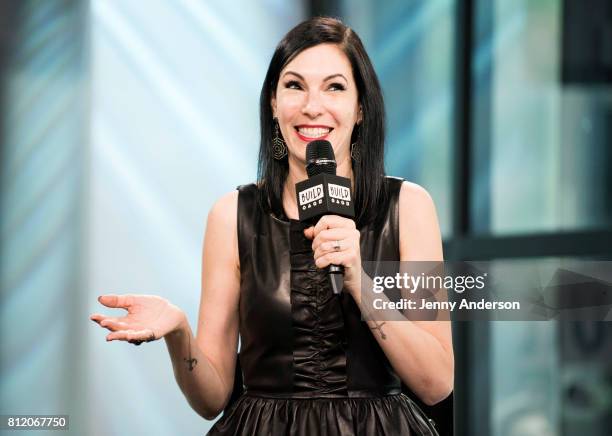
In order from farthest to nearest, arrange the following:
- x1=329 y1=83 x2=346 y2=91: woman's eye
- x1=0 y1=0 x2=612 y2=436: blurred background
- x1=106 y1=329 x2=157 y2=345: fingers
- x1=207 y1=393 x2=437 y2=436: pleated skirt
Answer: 1. x1=0 y1=0 x2=612 y2=436: blurred background
2. x1=329 y1=83 x2=346 y2=91: woman's eye
3. x1=207 y1=393 x2=437 y2=436: pleated skirt
4. x1=106 y1=329 x2=157 y2=345: fingers

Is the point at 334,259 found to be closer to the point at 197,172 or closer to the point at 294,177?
the point at 294,177

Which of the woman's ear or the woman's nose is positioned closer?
the woman's nose

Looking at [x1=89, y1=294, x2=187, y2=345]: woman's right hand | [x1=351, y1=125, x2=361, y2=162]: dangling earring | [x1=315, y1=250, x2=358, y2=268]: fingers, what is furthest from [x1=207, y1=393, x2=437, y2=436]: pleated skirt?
[x1=351, y1=125, x2=361, y2=162]: dangling earring

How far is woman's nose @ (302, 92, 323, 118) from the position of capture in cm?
148

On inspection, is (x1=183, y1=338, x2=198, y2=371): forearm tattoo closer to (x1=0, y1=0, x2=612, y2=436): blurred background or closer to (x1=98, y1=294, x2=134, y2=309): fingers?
(x1=98, y1=294, x2=134, y2=309): fingers

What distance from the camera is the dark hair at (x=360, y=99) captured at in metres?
1.54

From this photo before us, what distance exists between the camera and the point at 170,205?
10.6 feet

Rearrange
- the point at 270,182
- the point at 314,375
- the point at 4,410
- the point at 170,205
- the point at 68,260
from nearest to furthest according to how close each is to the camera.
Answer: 1. the point at 314,375
2. the point at 270,182
3. the point at 4,410
4. the point at 68,260
5. the point at 170,205

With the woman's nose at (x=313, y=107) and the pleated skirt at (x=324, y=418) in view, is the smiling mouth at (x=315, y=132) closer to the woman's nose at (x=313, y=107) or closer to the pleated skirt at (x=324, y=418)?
the woman's nose at (x=313, y=107)

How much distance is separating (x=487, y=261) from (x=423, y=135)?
0.72 metres

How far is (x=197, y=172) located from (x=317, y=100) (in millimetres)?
1879

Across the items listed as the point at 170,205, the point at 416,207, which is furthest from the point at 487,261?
the point at 416,207

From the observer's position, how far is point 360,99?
1.56 metres

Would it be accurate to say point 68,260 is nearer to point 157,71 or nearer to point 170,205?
point 170,205
